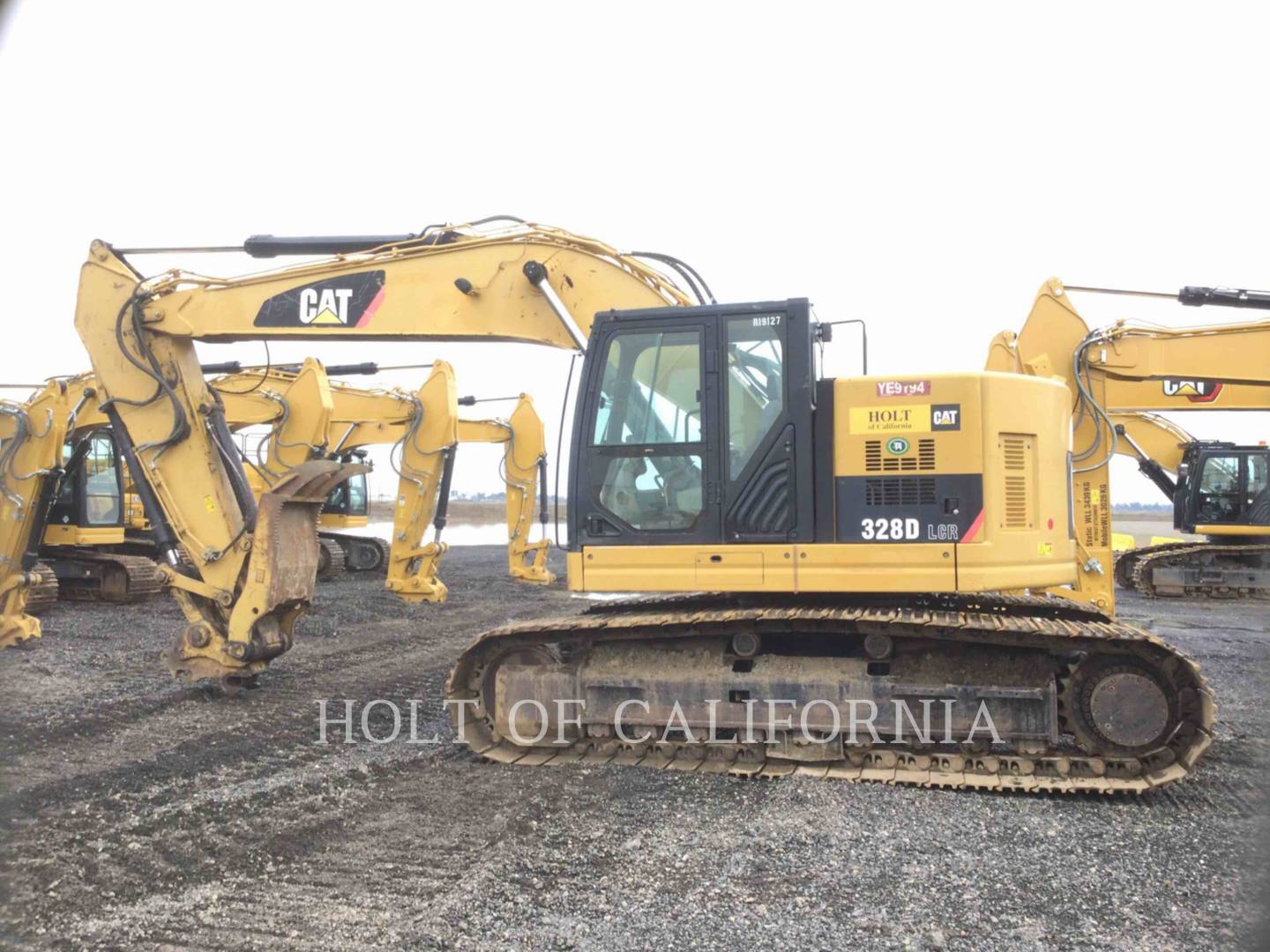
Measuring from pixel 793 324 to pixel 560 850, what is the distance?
11.2 feet

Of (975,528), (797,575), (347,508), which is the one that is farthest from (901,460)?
(347,508)

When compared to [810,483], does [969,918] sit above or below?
below

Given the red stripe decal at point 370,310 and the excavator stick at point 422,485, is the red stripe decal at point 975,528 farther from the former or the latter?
the excavator stick at point 422,485

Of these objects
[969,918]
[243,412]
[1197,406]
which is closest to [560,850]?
[969,918]

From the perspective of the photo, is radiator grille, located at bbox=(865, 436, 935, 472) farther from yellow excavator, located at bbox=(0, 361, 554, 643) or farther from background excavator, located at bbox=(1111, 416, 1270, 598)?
background excavator, located at bbox=(1111, 416, 1270, 598)

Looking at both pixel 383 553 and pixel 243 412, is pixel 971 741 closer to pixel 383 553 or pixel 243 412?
pixel 243 412

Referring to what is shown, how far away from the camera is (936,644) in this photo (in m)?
6.39

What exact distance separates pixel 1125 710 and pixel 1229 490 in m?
14.8

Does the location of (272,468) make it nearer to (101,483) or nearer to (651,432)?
(101,483)

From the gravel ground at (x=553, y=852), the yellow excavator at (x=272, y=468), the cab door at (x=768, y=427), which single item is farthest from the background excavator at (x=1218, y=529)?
the cab door at (x=768, y=427)

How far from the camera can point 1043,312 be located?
979 cm

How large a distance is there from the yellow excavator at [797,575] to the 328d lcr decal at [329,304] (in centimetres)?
116

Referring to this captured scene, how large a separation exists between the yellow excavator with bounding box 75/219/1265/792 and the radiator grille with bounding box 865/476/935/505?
12mm

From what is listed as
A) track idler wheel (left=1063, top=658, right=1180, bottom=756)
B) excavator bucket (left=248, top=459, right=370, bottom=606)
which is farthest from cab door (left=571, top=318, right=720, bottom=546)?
track idler wheel (left=1063, top=658, right=1180, bottom=756)
